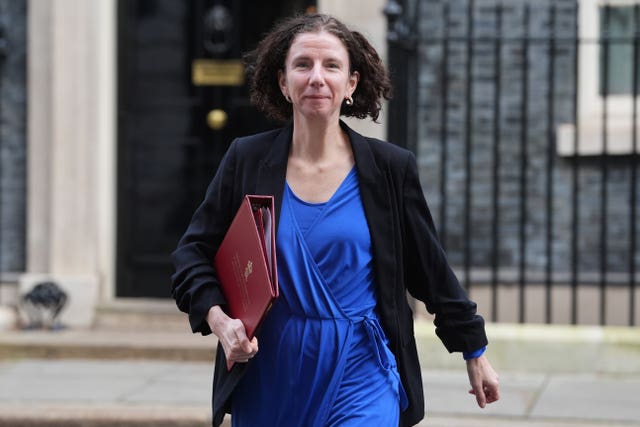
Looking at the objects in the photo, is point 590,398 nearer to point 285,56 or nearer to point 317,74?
point 285,56

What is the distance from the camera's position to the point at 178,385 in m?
7.56

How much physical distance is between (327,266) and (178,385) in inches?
178

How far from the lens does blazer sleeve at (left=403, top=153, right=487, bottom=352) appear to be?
3.35m

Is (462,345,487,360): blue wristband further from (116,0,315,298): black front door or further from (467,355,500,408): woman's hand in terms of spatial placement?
(116,0,315,298): black front door

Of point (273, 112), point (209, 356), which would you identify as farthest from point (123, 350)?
point (273, 112)

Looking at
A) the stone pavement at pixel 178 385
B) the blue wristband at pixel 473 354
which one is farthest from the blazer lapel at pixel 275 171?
the stone pavement at pixel 178 385

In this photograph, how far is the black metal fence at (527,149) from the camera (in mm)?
8766

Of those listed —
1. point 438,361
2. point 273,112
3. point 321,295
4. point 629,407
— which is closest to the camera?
point 321,295

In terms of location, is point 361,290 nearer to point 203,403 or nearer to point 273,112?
point 273,112

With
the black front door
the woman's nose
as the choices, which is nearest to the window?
the black front door

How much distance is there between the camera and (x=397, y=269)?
3.30m

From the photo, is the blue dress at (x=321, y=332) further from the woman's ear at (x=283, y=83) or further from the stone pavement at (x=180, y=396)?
the stone pavement at (x=180, y=396)

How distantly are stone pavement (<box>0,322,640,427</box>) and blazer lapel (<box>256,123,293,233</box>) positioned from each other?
345cm

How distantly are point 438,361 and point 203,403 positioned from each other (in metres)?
1.71
